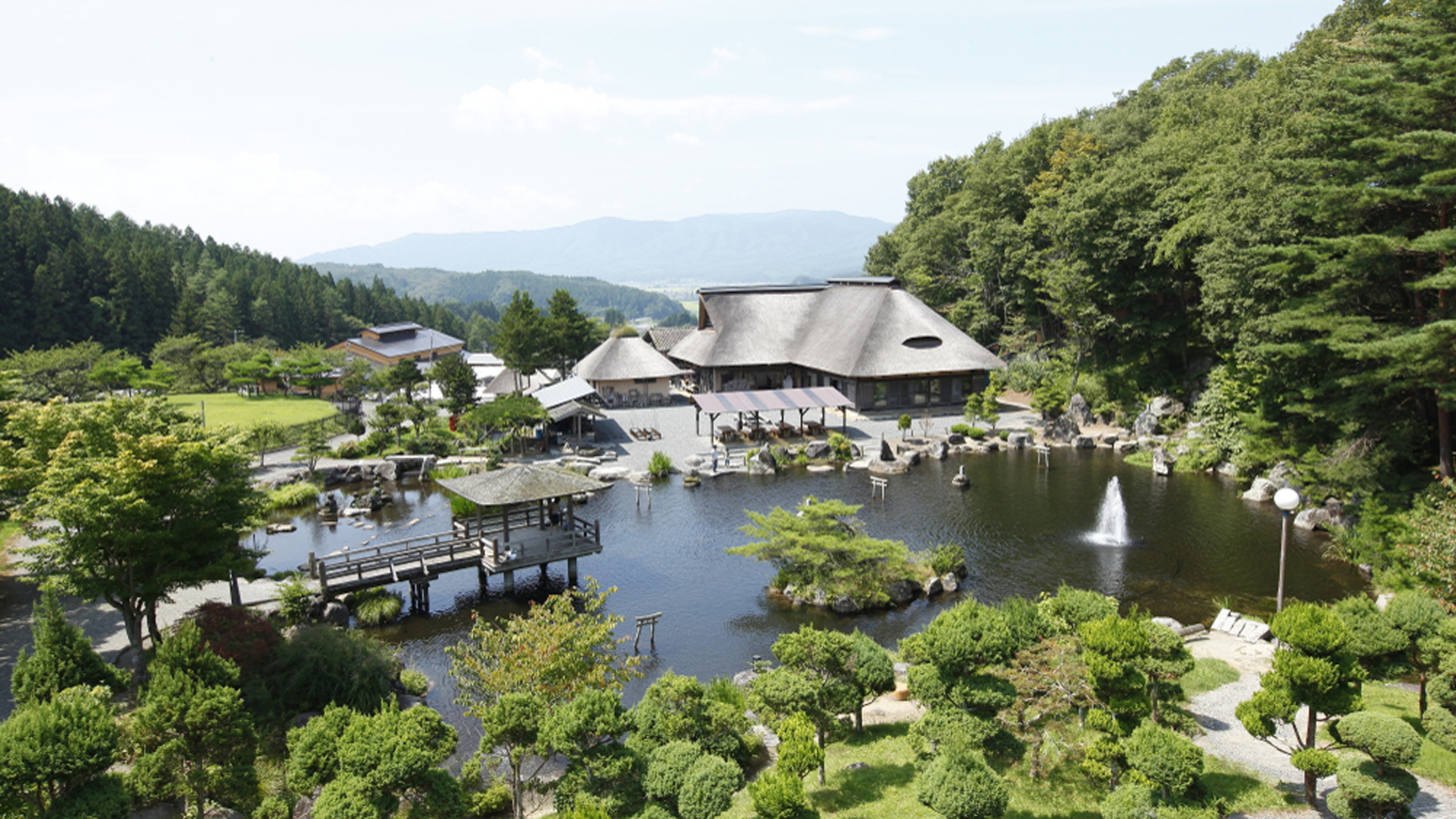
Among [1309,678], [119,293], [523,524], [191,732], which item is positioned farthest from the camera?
[119,293]

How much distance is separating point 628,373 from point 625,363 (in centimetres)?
89

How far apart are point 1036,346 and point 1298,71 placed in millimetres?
20092

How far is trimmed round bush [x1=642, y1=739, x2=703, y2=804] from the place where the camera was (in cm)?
957

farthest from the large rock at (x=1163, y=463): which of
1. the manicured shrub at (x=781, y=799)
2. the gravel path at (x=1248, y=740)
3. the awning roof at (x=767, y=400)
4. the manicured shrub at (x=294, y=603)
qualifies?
the manicured shrub at (x=294, y=603)

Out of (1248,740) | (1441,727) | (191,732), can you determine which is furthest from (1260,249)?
(191,732)

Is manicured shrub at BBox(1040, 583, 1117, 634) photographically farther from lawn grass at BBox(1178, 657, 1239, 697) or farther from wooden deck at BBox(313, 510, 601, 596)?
wooden deck at BBox(313, 510, 601, 596)

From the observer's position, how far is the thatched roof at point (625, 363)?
46.8 m

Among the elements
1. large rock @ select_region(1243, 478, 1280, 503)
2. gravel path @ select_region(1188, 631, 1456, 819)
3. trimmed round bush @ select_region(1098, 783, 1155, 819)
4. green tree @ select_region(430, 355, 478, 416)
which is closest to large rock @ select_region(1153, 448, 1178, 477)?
large rock @ select_region(1243, 478, 1280, 503)

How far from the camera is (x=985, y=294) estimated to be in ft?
179

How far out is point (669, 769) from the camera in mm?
9648

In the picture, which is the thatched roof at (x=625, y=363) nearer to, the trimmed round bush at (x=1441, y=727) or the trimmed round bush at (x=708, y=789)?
the trimmed round bush at (x=708, y=789)

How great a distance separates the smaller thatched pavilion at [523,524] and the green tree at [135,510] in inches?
227

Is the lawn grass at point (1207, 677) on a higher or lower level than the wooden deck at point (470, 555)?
lower

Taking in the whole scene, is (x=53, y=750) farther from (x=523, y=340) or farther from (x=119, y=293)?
(x=119, y=293)
